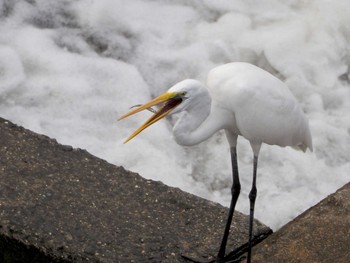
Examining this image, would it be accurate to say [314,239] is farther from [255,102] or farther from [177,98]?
[177,98]

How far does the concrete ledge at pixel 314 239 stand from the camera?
3.24 metres

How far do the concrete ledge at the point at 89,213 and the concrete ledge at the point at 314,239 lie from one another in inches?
4.7

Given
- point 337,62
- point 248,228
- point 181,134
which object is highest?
point 181,134

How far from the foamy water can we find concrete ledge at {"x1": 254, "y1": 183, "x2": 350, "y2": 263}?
2.87 ft

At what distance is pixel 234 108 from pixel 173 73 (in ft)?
7.19

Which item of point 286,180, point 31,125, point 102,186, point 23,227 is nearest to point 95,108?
point 31,125

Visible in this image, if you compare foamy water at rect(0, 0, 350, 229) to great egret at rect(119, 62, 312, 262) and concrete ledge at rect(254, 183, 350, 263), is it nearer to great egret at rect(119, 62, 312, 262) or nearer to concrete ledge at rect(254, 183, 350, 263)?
concrete ledge at rect(254, 183, 350, 263)

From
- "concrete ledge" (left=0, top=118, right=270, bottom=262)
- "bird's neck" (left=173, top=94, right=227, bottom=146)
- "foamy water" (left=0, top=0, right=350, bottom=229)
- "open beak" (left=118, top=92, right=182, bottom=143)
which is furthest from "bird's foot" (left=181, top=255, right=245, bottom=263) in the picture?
"foamy water" (left=0, top=0, right=350, bottom=229)

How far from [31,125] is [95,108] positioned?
0.38 m

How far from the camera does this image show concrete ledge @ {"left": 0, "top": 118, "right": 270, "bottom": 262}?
3145 mm

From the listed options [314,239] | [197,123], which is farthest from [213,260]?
[197,123]

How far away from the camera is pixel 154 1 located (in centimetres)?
598

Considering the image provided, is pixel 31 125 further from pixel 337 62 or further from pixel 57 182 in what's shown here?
pixel 337 62

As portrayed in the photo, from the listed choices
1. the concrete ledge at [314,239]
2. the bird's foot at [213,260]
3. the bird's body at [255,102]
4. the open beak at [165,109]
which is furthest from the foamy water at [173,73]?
the open beak at [165,109]
